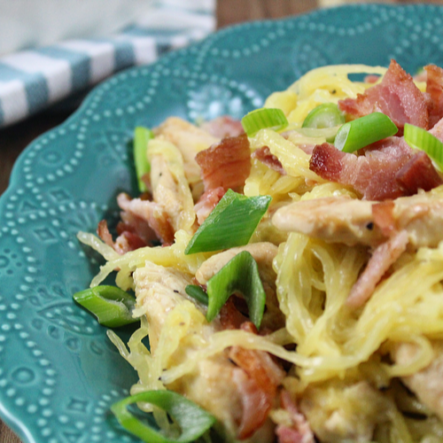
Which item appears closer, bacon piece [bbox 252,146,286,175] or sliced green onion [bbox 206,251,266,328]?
sliced green onion [bbox 206,251,266,328]

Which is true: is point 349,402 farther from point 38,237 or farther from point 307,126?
point 38,237

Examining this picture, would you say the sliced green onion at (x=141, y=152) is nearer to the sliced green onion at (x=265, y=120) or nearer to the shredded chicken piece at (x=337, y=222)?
the sliced green onion at (x=265, y=120)

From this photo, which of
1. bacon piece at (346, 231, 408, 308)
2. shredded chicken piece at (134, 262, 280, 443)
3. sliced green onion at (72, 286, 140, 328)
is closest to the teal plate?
sliced green onion at (72, 286, 140, 328)

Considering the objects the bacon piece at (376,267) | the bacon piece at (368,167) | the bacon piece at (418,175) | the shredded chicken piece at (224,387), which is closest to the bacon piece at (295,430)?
the shredded chicken piece at (224,387)

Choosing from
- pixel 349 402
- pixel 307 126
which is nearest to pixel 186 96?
pixel 307 126

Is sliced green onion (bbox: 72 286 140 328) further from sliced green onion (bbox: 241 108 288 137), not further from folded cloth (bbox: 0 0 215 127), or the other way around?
folded cloth (bbox: 0 0 215 127)

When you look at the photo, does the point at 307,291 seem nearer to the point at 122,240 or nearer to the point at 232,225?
the point at 232,225

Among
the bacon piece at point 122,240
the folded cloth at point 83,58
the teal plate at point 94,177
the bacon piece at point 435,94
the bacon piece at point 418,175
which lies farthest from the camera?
the folded cloth at point 83,58
